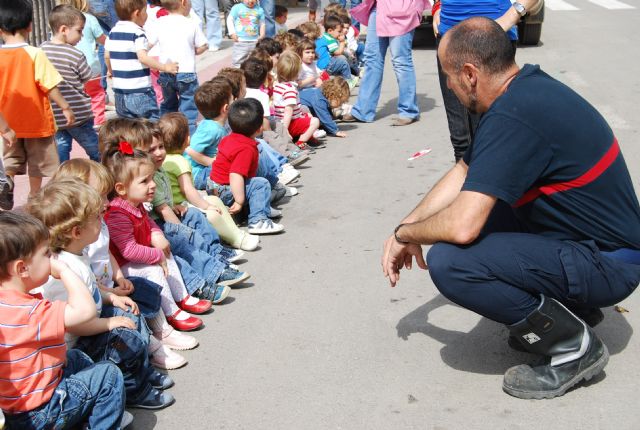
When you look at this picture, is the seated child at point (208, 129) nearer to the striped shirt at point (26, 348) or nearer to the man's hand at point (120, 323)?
the man's hand at point (120, 323)

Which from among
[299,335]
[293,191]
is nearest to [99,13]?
[293,191]

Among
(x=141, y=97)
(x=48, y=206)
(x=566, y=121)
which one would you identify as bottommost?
(x=141, y=97)

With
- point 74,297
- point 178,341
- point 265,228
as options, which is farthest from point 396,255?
point 265,228

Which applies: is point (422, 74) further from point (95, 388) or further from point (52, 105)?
point (95, 388)

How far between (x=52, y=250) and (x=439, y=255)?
5.25 ft

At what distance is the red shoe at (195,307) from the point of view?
4266 millimetres

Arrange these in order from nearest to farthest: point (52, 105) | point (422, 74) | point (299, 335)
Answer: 1. point (299, 335)
2. point (52, 105)
3. point (422, 74)

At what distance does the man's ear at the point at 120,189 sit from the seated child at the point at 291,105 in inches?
145

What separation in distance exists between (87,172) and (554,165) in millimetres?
2100

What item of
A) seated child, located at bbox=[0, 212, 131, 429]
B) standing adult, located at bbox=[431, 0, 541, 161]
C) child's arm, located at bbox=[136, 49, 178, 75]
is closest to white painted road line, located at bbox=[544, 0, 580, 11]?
child's arm, located at bbox=[136, 49, 178, 75]

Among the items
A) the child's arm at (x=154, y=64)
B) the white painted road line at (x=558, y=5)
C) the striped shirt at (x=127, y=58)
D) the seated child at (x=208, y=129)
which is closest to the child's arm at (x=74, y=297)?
the seated child at (x=208, y=129)

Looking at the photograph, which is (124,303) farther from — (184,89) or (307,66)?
(307,66)

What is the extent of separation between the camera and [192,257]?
15.0 feet

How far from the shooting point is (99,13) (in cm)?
1022
